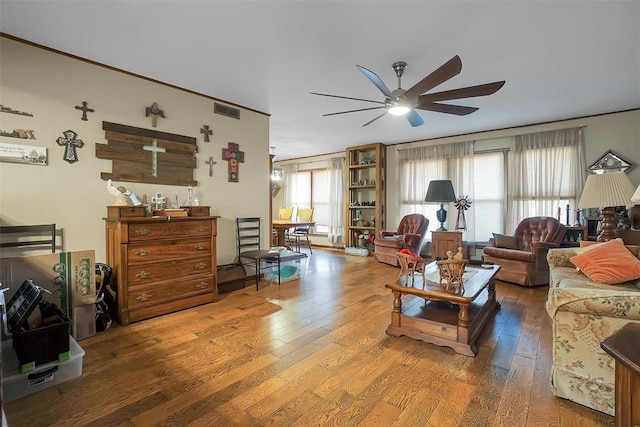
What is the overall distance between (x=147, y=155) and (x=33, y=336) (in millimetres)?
2049

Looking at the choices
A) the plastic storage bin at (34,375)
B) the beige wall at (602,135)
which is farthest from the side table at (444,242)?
the plastic storage bin at (34,375)

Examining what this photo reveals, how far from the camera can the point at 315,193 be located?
8.11 metres

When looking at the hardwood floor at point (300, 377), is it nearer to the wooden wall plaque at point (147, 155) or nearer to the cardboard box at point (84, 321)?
the cardboard box at point (84, 321)

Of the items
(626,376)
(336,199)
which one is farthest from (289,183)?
(626,376)

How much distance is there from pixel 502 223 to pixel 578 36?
136 inches

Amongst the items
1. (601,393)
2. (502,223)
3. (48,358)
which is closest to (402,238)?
(502,223)

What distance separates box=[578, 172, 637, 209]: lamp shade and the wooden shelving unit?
156 inches

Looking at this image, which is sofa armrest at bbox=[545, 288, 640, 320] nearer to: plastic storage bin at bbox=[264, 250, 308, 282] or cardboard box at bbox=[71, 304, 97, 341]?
plastic storage bin at bbox=[264, 250, 308, 282]

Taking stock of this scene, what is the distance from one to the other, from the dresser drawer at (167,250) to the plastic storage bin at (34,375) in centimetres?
91

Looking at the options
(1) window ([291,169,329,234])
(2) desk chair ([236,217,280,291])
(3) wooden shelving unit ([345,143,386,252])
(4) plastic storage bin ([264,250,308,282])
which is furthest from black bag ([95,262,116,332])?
(1) window ([291,169,329,234])

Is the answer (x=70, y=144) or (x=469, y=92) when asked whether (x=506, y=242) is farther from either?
(x=70, y=144)

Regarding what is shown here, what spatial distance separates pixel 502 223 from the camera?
5289 millimetres

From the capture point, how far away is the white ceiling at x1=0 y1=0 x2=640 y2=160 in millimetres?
2148

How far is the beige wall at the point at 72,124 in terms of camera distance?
99.3 inches
